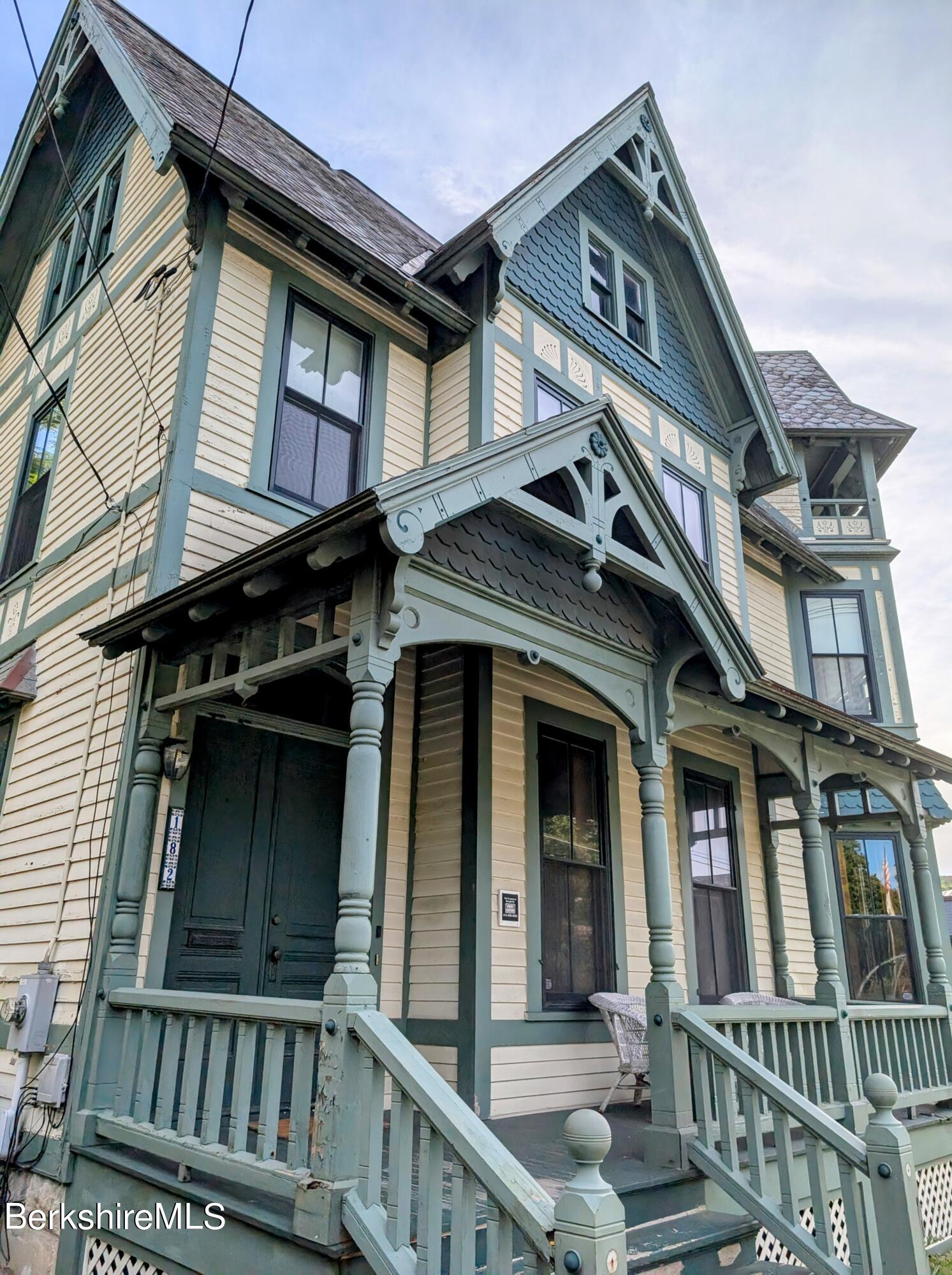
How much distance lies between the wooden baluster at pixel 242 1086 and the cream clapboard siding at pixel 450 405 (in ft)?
16.0

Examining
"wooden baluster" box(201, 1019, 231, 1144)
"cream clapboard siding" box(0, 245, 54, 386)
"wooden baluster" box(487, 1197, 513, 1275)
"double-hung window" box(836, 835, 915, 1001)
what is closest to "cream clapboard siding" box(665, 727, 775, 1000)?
A: "double-hung window" box(836, 835, 915, 1001)

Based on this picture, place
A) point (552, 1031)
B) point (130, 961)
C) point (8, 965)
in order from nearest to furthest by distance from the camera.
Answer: point (130, 961), point (8, 965), point (552, 1031)

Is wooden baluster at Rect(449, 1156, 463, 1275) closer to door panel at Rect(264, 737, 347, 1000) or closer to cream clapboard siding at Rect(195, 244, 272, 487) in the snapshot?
door panel at Rect(264, 737, 347, 1000)

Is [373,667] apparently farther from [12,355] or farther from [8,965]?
[12,355]

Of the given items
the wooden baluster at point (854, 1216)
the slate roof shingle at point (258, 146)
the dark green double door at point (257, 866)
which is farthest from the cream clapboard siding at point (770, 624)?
the wooden baluster at point (854, 1216)

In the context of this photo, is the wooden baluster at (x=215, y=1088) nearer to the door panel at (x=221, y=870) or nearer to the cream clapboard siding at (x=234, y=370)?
the door panel at (x=221, y=870)

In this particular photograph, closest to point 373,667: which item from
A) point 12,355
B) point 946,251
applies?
point 12,355

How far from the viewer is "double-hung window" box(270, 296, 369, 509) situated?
6.86m

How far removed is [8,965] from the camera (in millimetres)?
6133

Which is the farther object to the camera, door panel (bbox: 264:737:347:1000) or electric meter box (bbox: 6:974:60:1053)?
door panel (bbox: 264:737:347:1000)

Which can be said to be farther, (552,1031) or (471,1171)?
(552,1031)

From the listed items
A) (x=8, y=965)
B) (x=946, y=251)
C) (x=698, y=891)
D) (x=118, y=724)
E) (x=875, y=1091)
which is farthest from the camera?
(x=946, y=251)

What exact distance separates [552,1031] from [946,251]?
16717mm

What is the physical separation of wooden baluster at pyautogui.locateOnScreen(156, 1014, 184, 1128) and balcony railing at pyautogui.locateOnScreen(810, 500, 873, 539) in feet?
38.7
